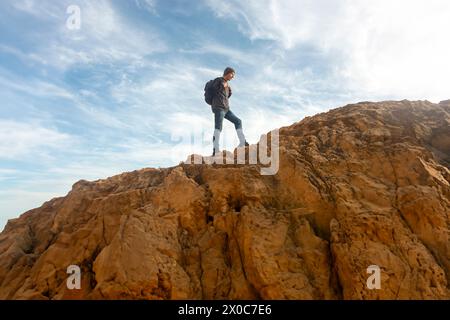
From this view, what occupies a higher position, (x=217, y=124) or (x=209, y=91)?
(x=209, y=91)

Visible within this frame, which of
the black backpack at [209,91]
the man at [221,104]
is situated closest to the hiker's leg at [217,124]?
the man at [221,104]

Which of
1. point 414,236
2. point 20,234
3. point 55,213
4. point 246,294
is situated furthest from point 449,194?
point 20,234

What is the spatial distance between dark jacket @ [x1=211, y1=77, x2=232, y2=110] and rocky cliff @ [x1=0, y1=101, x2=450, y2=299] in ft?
5.52

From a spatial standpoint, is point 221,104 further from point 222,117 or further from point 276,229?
point 276,229

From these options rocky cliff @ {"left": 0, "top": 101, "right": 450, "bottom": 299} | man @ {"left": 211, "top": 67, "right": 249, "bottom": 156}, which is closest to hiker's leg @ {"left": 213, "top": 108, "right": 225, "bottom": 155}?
man @ {"left": 211, "top": 67, "right": 249, "bottom": 156}

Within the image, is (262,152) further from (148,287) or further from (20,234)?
(20,234)

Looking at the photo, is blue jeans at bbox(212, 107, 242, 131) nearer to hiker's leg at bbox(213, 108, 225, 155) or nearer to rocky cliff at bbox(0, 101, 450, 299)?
hiker's leg at bbox(213, 108, 225, 155)

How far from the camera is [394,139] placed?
685cm

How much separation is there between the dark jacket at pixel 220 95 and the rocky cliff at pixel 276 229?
5.52 feet

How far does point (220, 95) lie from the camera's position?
27.5ft

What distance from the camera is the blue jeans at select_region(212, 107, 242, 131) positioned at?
828 centimetres

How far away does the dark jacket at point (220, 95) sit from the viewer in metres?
8.35

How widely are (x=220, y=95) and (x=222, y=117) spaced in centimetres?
48

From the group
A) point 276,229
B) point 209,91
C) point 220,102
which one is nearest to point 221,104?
point 220,102
